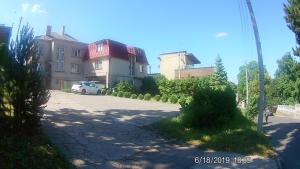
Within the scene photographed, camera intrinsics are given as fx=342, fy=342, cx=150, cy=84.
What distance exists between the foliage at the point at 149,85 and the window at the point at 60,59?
38.5 feet

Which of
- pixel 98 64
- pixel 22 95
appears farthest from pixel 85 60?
pixel 22 95

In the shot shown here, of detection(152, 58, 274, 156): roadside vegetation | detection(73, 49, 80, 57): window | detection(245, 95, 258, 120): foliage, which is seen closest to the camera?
detection(152, 58, 274, 156): roadside vegetation

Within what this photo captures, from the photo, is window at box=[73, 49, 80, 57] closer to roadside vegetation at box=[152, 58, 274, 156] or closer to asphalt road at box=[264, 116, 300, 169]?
roadside vegetation at box=[152, 58, 274, 156]

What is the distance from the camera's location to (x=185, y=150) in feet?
39.6

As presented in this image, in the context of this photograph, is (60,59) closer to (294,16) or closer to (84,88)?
(84,88)

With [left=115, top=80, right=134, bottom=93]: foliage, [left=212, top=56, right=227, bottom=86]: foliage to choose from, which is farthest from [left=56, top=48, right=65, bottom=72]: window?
[left=212, top=56, right=227, bottom=86]: foliage

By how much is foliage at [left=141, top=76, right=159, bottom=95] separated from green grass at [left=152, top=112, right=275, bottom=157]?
30.6m

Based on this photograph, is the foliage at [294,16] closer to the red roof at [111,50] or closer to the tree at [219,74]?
the tree at [219,74]

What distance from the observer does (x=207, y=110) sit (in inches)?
590

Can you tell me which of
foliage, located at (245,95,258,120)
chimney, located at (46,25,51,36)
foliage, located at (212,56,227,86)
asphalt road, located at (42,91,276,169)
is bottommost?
asphalt road, located at (42,91,276,169)

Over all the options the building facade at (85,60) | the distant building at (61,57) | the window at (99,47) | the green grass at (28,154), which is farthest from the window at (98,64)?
the green grass at (28,154)

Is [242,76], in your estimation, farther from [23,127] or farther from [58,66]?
[23,127]

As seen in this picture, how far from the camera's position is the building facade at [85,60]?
4709 cm

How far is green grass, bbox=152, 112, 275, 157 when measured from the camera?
1218 centimetres
